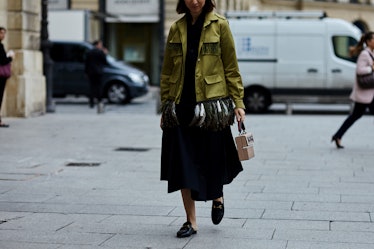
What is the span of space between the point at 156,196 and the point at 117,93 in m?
16.9

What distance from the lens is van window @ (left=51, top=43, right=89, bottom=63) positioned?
25.2 meters

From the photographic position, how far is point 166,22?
33.6 metres

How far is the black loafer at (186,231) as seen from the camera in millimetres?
6305

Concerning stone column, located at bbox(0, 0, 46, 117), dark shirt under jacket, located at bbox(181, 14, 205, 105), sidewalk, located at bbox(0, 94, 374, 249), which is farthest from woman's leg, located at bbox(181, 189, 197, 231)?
stone column, located at bbox(0, 0, 46, 117)

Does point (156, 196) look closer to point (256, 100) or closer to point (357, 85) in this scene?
point (357, 85)

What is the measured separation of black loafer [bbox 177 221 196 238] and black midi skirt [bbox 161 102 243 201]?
0.70 ft

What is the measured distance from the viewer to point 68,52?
25.3 m

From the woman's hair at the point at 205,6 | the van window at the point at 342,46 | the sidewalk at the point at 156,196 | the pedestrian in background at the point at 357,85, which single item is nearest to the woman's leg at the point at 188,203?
the sidewalk at the point at 156,196

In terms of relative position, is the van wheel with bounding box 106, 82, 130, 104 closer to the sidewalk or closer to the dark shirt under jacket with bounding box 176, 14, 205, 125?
the sidewalk

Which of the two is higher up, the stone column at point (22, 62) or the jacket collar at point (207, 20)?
the jacket collar at point (207, 20)

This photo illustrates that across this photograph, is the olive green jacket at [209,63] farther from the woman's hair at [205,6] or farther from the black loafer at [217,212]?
the black loafer at [217,212]

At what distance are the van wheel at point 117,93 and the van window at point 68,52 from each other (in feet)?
3.81

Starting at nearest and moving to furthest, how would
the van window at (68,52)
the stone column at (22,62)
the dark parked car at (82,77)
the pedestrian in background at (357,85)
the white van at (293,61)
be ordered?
the pedestrian in background at (357,85) → the stone column at (22,62) → the white van at (293,61) → the dark parked car at (82,77) → the van window at (68,52)

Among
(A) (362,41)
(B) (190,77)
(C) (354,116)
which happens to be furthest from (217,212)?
(A) (362,41)
